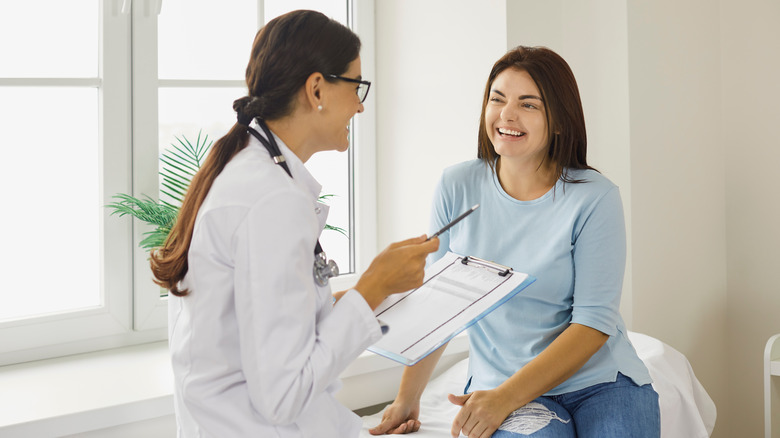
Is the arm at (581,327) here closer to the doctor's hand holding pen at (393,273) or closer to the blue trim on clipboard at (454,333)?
the blue trim on clipboard at (454,333)

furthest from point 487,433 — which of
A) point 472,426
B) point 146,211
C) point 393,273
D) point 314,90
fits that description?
point 146,211

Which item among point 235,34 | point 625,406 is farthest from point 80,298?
point 625,406

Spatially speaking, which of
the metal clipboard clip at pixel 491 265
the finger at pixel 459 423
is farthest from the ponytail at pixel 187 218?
the finger at pixel 459 423

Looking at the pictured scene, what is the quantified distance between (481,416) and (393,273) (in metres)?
0.44

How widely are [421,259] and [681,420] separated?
967 mm

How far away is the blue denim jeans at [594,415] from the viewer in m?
1.33

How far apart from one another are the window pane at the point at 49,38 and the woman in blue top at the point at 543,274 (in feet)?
3.29

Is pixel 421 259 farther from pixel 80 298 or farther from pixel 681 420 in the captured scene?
pixel 80 298

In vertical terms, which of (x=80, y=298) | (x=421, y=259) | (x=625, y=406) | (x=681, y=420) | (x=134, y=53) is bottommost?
(x=681, y=420)

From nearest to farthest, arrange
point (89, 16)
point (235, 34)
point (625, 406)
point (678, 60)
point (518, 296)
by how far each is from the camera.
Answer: point (625, 406) < point (518, 296) < point (89, 16) < point (235, 34) < point (678, 60)

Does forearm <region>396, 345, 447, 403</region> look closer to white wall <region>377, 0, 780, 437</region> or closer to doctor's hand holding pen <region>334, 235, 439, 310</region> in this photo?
doctor's hand holding pen <region>334, 235, 439, 310</region>

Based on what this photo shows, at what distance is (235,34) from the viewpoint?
6.77ft

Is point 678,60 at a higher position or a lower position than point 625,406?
higher

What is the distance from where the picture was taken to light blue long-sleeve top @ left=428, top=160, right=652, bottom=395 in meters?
1.42
